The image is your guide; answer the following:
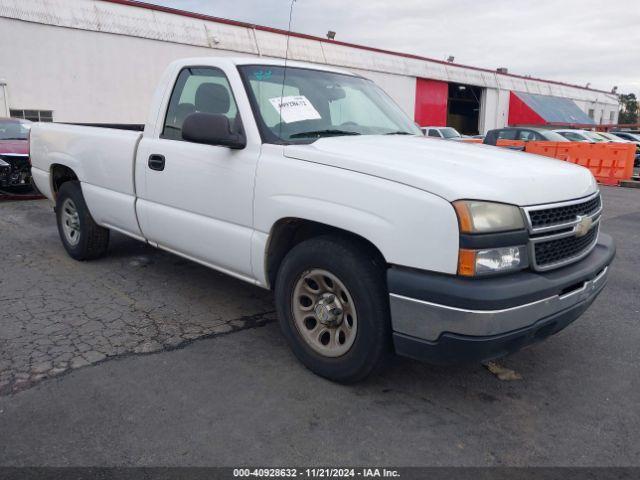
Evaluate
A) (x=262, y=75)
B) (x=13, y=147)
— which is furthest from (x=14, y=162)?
(x=262, y=75)

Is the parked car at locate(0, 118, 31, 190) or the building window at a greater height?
the building window

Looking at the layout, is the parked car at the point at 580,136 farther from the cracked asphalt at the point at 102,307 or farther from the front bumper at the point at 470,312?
the front bumper at the point at 470,312

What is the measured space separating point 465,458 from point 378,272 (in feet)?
3.23

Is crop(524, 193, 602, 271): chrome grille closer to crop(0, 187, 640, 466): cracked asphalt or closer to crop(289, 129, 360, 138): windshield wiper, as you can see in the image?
crop(0, 187, 640, 466): cracked asphalt

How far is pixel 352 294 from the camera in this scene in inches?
114

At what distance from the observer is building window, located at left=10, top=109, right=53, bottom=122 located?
1665 centimetres

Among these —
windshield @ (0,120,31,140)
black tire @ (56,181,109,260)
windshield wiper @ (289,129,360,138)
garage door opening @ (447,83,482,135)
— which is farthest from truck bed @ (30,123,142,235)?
garage door opening @ (447,83,482,135)

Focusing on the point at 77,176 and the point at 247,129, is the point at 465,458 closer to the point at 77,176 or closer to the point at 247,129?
the point at 247,129

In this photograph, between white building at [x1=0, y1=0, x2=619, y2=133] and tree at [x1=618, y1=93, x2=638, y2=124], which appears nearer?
white building at [x1=0, y1=0, x2=619, y2=133]

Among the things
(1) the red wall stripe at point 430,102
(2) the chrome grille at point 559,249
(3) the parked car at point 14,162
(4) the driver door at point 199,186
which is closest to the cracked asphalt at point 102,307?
(4) the driver door at point 199,186

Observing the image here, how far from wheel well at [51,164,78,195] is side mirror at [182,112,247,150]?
2798 mm

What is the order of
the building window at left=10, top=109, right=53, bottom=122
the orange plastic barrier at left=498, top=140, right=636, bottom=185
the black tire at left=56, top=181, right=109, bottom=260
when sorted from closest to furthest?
1. the black tire at left=56, top=181, right=109, bottom=260
2. the orange plastic barrier at left=498, top=140, right=636, bottom=185
3. the building window at left=10, top=109, right=53, bottom=122

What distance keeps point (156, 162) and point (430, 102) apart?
95.7 feet

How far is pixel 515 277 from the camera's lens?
8.68ft
